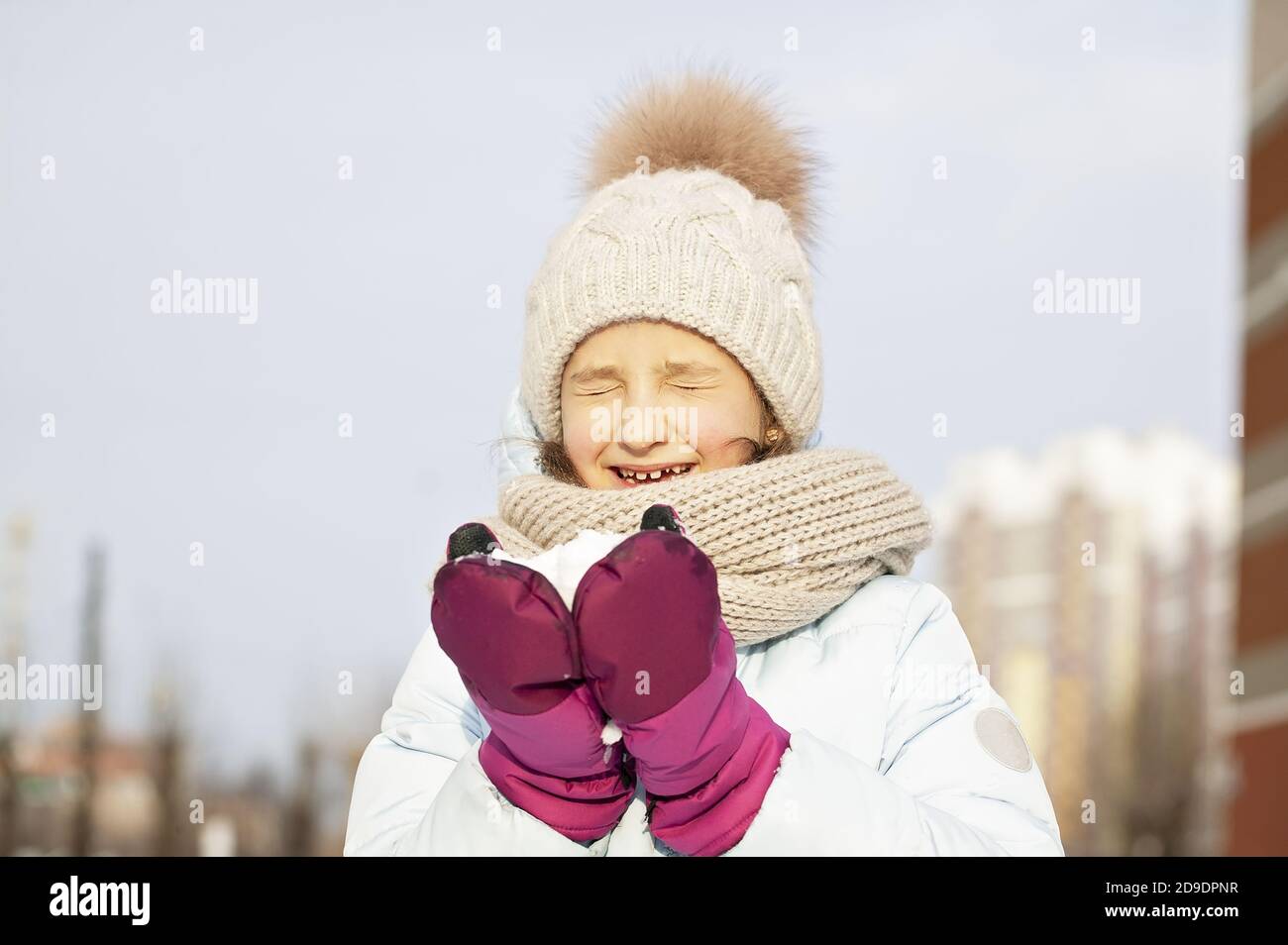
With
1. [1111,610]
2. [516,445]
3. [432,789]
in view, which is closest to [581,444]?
[516,445]

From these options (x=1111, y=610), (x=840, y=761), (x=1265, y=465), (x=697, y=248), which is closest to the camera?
(x=840, y=761)

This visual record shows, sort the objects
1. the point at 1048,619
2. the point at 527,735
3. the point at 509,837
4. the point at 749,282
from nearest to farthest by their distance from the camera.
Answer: the point at 527,735 < the point at 509,837 < the point at 749,282 < the point at 1048,619

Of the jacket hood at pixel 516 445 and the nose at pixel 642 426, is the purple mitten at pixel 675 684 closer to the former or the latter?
the nose at pixel 642 426

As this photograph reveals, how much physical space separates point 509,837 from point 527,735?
17 cm

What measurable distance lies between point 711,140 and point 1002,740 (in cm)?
109

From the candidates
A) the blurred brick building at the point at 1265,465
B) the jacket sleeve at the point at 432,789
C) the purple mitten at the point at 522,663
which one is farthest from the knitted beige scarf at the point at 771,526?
the blurred brick building at the point at 1265,465

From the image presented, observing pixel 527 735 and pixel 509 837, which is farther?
pixel 509 837

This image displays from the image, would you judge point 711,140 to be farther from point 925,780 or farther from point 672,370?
point 925,780

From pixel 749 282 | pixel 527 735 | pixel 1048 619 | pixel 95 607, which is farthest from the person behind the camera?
pixel 1048 619

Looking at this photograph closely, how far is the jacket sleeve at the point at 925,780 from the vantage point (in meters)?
1.44

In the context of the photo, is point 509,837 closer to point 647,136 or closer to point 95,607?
point 647,136

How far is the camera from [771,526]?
171cm
